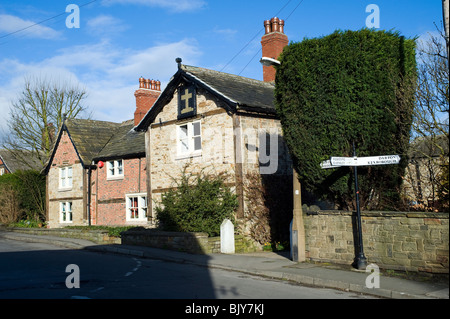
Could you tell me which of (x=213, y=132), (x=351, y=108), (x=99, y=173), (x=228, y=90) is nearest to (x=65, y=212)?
(x=99, y=173)

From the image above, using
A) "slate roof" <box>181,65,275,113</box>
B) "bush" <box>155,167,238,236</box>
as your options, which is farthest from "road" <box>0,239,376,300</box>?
"slate roof" <box>181,65,275,113</box>

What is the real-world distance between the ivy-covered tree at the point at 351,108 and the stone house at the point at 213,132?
4.68 meters

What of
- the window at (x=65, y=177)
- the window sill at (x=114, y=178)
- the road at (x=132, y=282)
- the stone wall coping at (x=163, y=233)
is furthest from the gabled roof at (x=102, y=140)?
the road at (x=132, y=282)

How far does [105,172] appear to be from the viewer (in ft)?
80.8

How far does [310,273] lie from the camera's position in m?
10.8

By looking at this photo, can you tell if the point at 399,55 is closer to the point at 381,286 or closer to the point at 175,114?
the point at 381,286

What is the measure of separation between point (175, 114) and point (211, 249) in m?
6.77

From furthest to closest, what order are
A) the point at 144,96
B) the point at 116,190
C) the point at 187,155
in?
the point at 144,96, the point at 116,190, the point at 187,155

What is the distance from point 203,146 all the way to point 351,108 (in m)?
7.90

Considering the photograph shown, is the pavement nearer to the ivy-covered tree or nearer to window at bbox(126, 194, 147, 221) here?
the ivy-covered tree

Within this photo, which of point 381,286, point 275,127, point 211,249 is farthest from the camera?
point 275,127

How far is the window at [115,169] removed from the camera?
78.3 feet

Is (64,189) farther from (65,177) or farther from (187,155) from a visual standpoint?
(187,155)

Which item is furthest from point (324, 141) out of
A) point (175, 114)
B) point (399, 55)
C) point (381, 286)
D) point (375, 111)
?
point (175, 114)
